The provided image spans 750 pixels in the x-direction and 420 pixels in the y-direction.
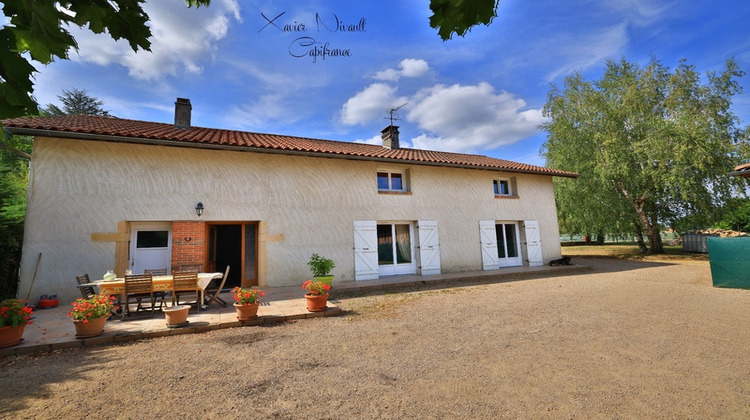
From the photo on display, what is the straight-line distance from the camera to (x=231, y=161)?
8.59m

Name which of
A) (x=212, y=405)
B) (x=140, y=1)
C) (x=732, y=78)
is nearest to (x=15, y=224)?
(x=212, y=405)

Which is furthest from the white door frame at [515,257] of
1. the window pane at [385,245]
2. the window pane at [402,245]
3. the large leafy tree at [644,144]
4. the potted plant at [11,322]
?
the potted plant at [11,322]

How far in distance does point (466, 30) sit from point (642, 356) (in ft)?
13.7

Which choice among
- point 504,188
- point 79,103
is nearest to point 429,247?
point 504,188

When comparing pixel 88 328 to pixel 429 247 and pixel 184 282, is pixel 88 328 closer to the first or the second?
pixel 184 282

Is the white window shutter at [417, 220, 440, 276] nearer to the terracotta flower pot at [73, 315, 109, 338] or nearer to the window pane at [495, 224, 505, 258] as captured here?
the window pane at [495, 224, 505, 258]

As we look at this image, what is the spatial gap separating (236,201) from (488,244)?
8.66 meters

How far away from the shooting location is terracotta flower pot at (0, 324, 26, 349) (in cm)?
419

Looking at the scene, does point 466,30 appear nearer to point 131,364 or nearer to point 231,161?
point 131,364

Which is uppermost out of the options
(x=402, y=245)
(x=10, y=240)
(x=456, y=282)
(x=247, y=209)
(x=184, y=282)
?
(x=247, y=209)

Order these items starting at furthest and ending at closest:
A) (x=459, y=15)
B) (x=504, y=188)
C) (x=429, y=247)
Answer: (x=504, y=188) < (x=429, y=247) < (x=459, y=15)

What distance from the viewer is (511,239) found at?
12.7 m

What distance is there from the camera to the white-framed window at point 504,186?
12758 millimetres

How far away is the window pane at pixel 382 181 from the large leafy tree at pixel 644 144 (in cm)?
1124
